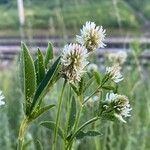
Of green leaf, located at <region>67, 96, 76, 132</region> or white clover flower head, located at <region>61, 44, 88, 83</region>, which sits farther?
green leaf, located at <region>67, 96, 76, 132</region>

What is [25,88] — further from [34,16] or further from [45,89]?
[34,16]

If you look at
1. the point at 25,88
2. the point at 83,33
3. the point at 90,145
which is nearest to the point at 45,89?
the point at 25,88

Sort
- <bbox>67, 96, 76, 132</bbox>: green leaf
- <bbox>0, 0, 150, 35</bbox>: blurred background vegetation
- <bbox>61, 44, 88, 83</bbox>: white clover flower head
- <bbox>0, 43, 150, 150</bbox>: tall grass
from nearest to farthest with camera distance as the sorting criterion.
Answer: <bbox>61, 44, 88, 83</bbox>: white clover flower head
<bbox>67, 96, 76, 132</bbox>: green leaf
<bbox>0, 43, 150, 150</bbox>: tall grass
<bbox>0, 0, 150, 35</bbox>: blurred background vegetation

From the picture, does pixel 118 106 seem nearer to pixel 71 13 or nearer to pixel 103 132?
pixel 103 132

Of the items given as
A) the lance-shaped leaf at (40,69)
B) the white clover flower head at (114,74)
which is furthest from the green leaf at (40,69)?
the white clover flower head at (114,74)

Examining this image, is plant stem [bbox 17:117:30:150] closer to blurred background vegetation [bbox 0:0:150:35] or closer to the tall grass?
the tall grass

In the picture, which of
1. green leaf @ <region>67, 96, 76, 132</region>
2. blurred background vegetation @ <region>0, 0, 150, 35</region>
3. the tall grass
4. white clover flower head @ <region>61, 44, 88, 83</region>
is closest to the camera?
white clover flower head @ <region>61, 44, 88, 83</region>

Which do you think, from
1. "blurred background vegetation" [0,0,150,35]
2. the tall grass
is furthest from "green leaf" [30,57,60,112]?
"blurred background vegetation" [0,0,150,35]
